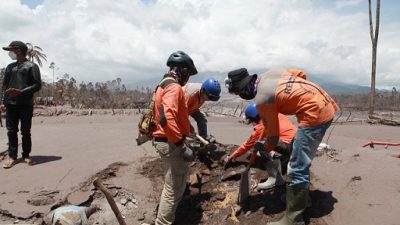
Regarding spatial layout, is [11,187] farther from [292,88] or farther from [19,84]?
[292,88]

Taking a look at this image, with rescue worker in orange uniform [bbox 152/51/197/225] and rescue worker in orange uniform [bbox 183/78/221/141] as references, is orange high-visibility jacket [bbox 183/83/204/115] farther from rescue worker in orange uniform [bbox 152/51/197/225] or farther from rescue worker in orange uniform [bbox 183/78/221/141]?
rescue worker in orange uniform [bbox 152/51/197/225]

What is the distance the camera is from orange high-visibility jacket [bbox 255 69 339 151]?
3.54 metres

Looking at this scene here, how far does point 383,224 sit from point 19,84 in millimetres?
5164

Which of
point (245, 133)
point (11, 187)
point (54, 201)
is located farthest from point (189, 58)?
point (245, 133)

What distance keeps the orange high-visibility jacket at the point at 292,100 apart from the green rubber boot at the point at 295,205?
60cm

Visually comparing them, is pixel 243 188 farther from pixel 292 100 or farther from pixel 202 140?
pixel 202 140

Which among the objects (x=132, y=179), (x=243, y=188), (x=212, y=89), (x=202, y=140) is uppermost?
(x=212, y=89)

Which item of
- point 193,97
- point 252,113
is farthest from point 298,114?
point 193,97

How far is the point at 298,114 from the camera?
363 centimetres

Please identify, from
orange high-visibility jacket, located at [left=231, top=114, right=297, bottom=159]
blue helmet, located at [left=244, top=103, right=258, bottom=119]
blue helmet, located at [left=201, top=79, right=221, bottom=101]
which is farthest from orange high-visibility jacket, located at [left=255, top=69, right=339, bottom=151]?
blue helmet, located at [left=201, top=79, right=221, bottom=101]

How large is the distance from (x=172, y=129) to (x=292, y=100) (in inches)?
44.8

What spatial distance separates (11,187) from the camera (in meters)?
5.22

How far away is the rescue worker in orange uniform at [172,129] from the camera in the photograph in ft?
12.5

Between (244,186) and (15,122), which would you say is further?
(15,122)
